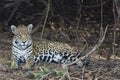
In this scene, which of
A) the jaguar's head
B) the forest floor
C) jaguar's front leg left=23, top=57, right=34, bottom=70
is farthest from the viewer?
→ the jaguar's head

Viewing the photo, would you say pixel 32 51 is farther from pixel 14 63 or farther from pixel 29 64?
pixel 14 63

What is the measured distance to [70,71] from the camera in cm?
886

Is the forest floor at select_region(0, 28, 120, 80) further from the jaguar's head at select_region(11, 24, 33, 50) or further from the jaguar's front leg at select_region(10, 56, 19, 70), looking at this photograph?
the jaguar's head at select_region(11, 24, 33, 50)

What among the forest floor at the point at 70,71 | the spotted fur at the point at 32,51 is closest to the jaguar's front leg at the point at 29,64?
the spotted fur at the point at 32,51

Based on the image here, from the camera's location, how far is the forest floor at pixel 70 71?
812 cm

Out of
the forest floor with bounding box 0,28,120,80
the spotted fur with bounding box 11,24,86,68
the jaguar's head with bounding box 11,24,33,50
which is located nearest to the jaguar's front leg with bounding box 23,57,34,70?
the spotted fur with bounding box 11,24,86,68

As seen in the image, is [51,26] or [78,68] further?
[51,26]

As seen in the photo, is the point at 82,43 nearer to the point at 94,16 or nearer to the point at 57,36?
the point at 57,36

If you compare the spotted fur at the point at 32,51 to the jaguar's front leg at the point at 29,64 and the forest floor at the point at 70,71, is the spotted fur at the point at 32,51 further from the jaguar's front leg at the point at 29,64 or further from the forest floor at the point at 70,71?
the forest floor at the point at 70,71

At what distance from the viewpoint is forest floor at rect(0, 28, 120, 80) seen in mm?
8117

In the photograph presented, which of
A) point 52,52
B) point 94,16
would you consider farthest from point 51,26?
point 52,52

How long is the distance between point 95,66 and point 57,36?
2.58 meters

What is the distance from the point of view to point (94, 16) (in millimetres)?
12867

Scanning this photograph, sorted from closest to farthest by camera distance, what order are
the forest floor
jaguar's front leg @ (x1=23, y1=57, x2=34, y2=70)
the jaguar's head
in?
the forest floor, jaguar's front leg @ (x1=23, y1=57, x2=34, y2=70), the jaguar's head
